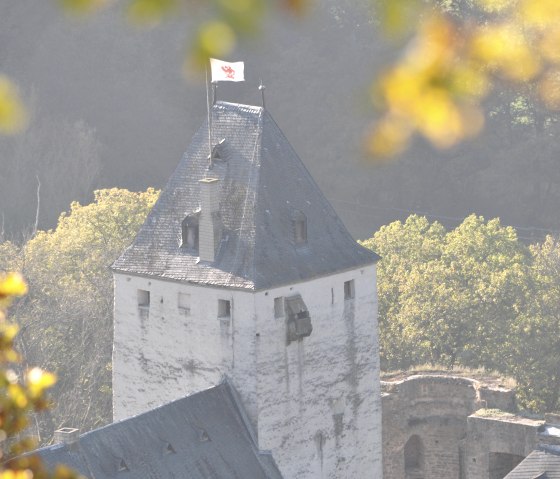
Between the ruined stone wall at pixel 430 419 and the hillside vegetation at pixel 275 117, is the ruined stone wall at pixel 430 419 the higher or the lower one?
the lower one

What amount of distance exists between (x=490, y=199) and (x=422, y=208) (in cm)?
300

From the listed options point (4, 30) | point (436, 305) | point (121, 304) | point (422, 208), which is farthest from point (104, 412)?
point (4, 30)

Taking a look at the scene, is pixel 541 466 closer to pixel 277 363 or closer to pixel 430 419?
pixel 277 363

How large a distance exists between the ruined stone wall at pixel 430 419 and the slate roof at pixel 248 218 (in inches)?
327

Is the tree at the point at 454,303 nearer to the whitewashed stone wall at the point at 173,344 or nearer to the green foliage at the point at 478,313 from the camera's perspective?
the green foliage at the point at 478,313

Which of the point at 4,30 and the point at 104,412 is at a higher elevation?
the point at 4,30

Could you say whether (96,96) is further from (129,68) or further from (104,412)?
(104,412)

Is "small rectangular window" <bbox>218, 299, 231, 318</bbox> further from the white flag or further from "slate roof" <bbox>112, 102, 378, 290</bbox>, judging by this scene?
the white flag

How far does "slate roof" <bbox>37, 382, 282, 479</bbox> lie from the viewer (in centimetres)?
2603

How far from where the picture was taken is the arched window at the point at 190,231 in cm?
3045

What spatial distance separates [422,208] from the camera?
71.9 meters

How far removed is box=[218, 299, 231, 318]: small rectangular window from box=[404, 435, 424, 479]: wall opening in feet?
38.2

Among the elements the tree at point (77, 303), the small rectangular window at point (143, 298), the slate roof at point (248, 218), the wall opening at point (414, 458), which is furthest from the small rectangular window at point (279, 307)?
the tree at point (77, 303)

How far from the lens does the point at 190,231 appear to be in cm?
3053
